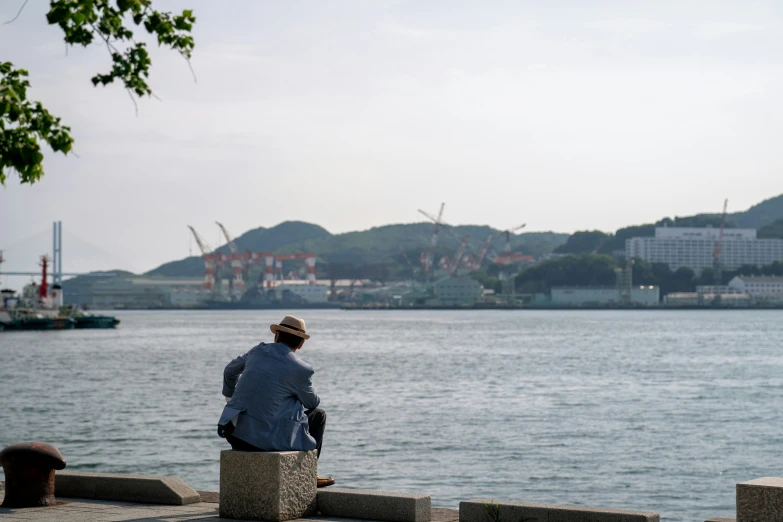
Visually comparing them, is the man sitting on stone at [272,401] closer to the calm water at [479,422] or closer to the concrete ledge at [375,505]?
the concrete ledge at [375,505]

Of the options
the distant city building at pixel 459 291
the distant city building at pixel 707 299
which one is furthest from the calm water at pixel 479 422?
the distant city building at pixel 459 291

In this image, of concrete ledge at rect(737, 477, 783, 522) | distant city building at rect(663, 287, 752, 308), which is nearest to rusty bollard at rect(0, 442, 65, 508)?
concrete ledge at rect(737, 477, 783, 522)

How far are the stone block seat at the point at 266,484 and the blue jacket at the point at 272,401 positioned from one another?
0.09 m

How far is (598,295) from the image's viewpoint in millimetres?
179125

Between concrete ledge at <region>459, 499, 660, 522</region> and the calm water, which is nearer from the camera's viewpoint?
concrete ledge at <region>459, 499, 660, 522</region>

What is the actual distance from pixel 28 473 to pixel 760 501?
13.5ft

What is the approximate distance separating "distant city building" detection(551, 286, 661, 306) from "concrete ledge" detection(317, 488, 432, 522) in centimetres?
17340

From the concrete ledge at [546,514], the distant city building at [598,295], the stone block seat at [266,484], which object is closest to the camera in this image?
the concrete ledge at [546,514]

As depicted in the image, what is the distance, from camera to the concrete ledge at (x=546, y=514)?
18.6 ft

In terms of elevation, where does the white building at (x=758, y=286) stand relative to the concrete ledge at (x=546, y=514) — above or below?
above

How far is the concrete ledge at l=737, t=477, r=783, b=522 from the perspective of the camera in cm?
520

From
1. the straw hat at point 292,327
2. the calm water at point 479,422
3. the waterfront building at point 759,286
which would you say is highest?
the waterfront building at point 759,286

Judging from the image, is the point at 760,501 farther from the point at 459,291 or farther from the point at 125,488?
the point at 459,291

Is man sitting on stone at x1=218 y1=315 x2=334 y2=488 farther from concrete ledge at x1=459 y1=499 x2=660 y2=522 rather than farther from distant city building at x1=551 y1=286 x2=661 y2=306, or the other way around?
distant city building at x1=551 y1=286 x2=661 y2=306
